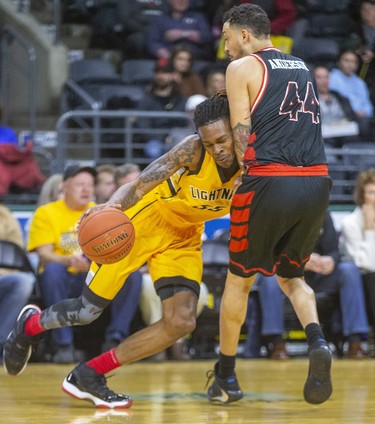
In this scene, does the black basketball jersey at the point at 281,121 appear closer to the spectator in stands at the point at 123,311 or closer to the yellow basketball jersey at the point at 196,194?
the yellow basketball jersey at the point at 196,194

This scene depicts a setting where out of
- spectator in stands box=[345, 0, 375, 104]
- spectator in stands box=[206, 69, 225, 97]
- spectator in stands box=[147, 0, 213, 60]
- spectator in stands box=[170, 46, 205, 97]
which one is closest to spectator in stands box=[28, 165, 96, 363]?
spectator in stands box=[206, 69, 225, 97]

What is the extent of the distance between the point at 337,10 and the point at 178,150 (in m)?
8.52

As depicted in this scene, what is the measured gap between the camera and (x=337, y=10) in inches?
522

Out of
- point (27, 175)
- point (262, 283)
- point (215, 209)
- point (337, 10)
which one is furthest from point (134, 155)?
point (215, 209)

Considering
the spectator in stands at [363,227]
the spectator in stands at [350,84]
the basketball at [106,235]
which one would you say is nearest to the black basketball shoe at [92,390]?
the basketball at [106,235]

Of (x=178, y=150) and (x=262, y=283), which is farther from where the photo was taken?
(x=262, y=283)

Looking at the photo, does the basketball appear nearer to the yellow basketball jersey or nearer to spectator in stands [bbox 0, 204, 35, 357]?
the yellow basketball jersey

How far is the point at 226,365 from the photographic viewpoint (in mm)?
5602

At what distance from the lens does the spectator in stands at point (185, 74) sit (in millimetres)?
10531

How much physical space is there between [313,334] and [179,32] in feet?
23.3

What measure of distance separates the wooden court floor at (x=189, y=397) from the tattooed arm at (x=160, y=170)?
103cm

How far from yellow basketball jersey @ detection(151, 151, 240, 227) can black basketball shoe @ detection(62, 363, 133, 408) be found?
2.91 ft

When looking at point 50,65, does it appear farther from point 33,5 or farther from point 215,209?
point 215,209

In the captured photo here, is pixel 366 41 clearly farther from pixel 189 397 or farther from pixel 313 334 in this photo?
pixel 313 334
